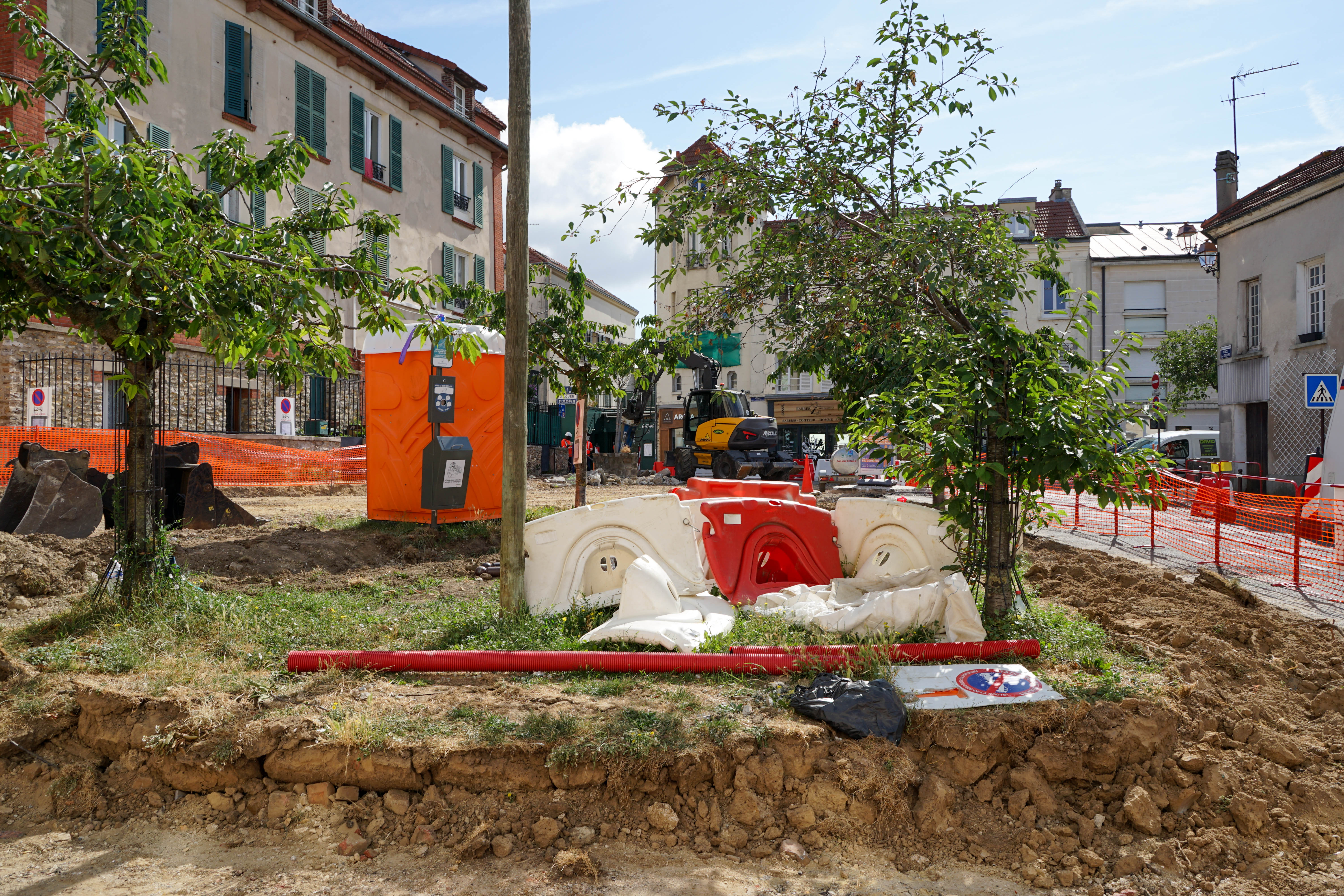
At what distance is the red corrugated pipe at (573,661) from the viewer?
5.26m

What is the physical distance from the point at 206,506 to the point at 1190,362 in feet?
111

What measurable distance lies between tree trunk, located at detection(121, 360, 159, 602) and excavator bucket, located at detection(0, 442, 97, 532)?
4.13 meters

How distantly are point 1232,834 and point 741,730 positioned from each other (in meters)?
2.25

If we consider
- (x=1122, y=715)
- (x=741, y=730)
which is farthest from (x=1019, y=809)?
(x=741, y=730)

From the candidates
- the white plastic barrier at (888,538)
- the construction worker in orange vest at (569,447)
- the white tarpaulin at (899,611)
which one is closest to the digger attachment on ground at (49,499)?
the white tarpaulin at (899,611)

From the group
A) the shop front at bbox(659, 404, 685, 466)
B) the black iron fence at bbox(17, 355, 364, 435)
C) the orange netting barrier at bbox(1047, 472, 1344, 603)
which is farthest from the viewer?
the shop front at bbox(659, 404, 685, 466)

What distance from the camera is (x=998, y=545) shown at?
6363 millimetres

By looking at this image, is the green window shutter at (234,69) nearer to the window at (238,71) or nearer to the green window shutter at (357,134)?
the window at (238,71)

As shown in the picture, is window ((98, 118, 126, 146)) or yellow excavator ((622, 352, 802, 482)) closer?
window ((98, 118, 126, 146))

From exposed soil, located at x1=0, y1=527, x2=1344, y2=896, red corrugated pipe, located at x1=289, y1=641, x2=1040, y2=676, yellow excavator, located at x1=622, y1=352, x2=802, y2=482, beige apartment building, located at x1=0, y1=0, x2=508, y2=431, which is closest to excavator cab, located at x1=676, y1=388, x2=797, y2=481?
yellow excavator, located at x1=622, y1=352, x2=802, y2=482

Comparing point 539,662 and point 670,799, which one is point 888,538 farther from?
point 670,799

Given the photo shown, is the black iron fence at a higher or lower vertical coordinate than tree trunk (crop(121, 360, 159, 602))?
higher

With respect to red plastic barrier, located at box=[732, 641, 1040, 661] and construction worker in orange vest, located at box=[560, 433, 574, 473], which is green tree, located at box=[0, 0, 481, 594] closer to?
red plastic barrier, located at box=[732, 641, 1040, 661]

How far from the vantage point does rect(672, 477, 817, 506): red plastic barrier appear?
29.2 feet
